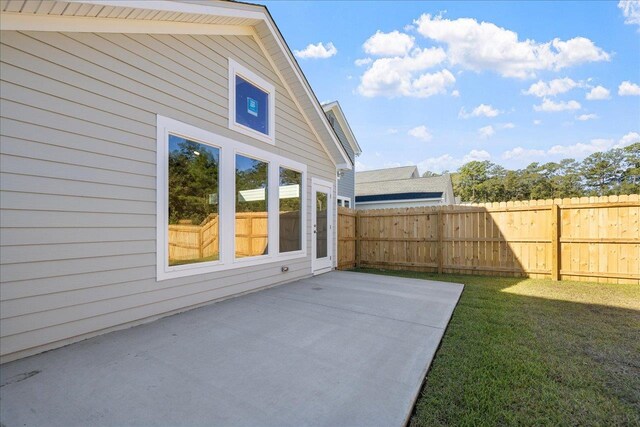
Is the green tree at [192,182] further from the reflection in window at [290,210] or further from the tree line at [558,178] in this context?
the tree line at [558,178]

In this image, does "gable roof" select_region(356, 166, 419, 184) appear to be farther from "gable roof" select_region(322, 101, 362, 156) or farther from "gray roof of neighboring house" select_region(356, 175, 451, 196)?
"gable roof" select_region(322, 101, 362, 156)

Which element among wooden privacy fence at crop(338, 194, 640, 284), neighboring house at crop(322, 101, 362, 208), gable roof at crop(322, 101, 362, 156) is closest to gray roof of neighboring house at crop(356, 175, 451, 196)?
neighboring house at crop(322, 101, 362, 208)

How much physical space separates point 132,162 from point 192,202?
2.96 feet

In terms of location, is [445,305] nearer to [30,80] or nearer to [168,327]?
[168,327]

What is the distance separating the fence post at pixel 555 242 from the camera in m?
6.50

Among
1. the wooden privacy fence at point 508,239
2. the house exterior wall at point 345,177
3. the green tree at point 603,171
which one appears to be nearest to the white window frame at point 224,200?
the wooden privacy fence at point 508,239

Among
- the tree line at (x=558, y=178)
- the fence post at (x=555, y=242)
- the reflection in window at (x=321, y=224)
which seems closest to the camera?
the fence post at (x=555, y=242)

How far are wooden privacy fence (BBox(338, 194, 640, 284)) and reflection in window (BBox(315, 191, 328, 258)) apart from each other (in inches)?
38.4

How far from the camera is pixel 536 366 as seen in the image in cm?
251

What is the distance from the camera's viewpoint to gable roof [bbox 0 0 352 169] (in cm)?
253

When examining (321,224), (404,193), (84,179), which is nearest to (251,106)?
(84,179)

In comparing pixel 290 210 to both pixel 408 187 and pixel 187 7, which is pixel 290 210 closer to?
pixel 187 7

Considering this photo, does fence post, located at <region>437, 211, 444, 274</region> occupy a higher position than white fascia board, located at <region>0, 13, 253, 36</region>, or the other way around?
white fascia board, located at <region>0, 13, 253, 36</region>

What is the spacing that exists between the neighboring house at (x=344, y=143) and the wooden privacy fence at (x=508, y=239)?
4.90m
